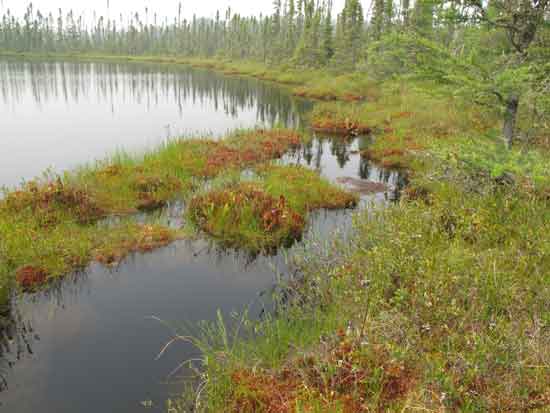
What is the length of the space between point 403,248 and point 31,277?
23.4ft

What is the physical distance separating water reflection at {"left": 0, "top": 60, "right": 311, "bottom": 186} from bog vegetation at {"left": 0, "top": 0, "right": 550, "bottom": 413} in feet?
18.4

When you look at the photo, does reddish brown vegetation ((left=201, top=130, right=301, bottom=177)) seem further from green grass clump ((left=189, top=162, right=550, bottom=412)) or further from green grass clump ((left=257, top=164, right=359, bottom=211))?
green grass clump ((left=189, top=162, right=550, bottom=412))

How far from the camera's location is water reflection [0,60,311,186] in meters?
18.0

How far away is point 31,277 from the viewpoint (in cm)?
768

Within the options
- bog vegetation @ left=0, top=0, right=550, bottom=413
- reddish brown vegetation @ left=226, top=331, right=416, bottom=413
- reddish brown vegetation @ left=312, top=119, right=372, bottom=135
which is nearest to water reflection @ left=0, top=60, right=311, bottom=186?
reddish brown vegetation @ left=312, top=119, right=372, bottom=135

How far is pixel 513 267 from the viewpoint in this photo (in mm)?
6000

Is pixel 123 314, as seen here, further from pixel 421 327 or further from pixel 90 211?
pixel 421 327

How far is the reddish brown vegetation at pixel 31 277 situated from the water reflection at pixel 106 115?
25.4 ft

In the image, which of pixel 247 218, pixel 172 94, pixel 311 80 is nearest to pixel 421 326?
pixel 247 218

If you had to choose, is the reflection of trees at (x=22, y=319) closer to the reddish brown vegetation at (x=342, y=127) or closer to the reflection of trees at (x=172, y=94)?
the reddish brown vegetation at (x=342, y=127)

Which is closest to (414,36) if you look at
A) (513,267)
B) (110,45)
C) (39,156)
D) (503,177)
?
(503,177)

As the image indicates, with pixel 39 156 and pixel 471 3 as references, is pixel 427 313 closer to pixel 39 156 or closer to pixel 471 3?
pixel 471 3

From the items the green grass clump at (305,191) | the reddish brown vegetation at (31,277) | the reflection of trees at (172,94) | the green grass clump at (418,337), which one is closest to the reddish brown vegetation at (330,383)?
the green grass clump at (418,337)

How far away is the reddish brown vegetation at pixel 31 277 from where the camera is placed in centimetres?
757
